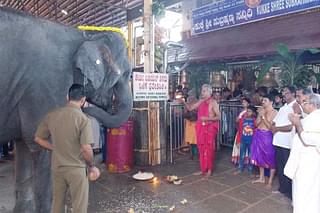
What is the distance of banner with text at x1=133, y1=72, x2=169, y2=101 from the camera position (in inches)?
236

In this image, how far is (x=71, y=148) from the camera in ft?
9.34

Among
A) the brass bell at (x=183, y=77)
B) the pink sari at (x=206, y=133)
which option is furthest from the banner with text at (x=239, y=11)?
the pink sari at (x=206, y=133)

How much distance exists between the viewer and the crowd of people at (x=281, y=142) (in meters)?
3.46

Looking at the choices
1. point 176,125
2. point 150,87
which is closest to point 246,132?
point 150,87

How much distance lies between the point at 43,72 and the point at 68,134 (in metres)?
0.78

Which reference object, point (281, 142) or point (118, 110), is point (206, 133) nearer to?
point (281, 142)

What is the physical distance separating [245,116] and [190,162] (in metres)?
1.75

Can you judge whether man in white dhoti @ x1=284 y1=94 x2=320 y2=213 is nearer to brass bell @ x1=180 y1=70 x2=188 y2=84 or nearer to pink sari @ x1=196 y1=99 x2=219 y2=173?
pink sari @ x1=196 y1=99 x2=219 y2=173

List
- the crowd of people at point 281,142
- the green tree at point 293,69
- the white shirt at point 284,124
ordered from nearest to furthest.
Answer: the crowd of people at point 281,142 < the white shirt at point 284,124 < the green tree at point 293,69

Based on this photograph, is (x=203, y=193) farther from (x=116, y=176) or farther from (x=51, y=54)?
(x=51, y=54)

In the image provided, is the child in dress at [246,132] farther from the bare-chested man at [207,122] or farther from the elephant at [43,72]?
the elephant at [43,72]

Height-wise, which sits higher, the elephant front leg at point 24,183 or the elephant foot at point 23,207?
the elephant front leg at point 24,183

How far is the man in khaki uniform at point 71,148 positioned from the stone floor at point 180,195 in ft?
4.63

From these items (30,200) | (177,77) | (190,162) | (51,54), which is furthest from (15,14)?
(177,77)
